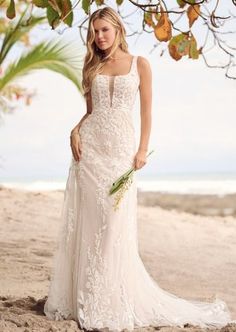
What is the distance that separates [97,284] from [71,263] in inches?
8.3

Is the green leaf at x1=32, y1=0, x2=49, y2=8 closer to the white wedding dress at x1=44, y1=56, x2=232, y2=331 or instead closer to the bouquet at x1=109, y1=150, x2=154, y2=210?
the white wedding dress at x1=44, y1=56, x2=232, y2=331

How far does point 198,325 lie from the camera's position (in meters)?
3.65

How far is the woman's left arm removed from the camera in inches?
134

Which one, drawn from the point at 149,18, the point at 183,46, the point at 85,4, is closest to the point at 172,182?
the point at 149,18

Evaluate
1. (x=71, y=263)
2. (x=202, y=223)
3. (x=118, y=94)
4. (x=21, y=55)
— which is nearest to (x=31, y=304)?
(x=71, y=263)

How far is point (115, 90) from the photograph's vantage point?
3.41 m

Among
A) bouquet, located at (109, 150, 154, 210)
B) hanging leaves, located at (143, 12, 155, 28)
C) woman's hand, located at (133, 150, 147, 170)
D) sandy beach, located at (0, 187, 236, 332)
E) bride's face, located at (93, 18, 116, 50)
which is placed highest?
hanging leaves, located at (143, 12, 155, 28)

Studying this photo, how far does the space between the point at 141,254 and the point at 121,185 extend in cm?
351

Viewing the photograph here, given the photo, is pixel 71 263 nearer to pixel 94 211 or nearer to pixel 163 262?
pixel 94 211

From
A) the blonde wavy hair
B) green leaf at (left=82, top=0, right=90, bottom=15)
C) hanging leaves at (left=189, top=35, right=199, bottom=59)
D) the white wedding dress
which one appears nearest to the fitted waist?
the white wedding dress

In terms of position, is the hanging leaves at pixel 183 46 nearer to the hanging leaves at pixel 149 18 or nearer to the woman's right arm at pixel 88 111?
the hanging leaves at pixel 149 18

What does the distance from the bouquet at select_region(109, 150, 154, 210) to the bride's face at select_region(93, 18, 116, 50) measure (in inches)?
21.9

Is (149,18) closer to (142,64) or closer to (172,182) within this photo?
(142,64)

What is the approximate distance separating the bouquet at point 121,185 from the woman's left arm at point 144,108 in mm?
49
